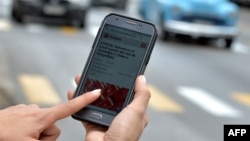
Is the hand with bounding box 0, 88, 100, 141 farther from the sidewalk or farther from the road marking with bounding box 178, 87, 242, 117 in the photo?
the road marking with bounding box 178, 87, 242, 117

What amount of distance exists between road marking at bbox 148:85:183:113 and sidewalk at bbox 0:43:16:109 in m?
1.60

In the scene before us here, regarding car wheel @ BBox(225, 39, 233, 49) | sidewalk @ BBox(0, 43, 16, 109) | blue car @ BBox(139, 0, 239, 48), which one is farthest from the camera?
car wheel @ BBox(225, 39, 233, 49)

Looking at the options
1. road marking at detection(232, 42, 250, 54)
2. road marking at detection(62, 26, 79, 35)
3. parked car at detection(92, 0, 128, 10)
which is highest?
parked car at detection(92, 0, 128, 10)

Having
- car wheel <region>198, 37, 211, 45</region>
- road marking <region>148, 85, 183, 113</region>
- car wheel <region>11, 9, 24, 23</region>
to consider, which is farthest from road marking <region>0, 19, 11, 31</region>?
road marking <region>148, 85, 183, 113</region>

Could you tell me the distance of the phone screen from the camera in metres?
1.87

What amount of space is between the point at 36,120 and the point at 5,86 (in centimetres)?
585

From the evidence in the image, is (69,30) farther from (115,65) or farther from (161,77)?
(115,65)

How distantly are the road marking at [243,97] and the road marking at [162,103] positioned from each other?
3.25ft

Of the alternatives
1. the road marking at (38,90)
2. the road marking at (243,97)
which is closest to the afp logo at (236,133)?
the road marking at (38,90)

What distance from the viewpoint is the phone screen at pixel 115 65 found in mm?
1871

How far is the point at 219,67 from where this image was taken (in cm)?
1096

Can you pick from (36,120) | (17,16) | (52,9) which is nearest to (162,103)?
(36,120)

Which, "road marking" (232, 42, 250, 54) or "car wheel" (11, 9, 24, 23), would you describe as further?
"car wheel" (11, 9, 24, 23)

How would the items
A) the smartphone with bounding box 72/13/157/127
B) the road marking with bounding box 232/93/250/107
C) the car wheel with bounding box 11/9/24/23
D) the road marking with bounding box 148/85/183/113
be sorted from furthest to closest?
the car wheel with bounding box 11/9/24/23, the road marking with bounding box 232/93/250/107, the road marking with bounding box 148/85/183/113, the smartphone with bounding box 72/13/157/127
